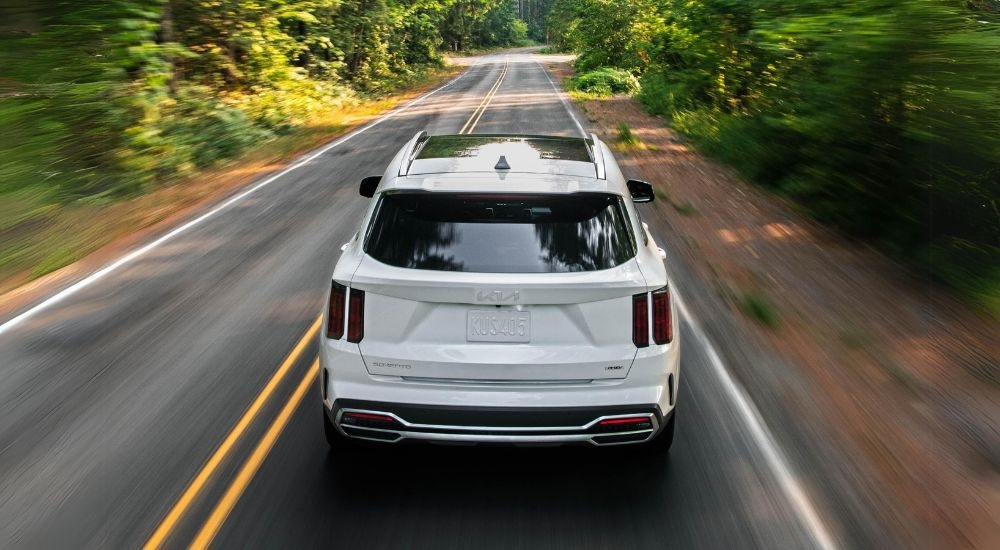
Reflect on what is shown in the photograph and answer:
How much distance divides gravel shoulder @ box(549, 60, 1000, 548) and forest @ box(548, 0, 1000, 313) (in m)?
0.46

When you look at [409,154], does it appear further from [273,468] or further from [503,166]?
[273,468]

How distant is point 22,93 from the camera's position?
12.6m

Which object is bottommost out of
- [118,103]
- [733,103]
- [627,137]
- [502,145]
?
[502,145]

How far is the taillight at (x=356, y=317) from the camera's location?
3855 millimetres

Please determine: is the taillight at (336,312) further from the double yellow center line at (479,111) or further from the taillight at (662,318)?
the double yellow center line at (479,111)

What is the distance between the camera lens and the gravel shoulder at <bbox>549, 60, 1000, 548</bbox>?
4.28m

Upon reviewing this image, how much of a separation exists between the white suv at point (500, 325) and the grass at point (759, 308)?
3.51 metres

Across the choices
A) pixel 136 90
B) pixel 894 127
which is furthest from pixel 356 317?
pixel 136 90

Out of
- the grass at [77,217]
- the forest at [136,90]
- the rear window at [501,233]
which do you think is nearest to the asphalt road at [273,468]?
the rear window at [501,233]

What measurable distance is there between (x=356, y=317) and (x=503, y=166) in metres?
1.19

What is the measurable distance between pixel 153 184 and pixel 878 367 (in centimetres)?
1297

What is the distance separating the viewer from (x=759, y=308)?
753 cm

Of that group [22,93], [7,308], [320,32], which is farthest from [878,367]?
[320,32]

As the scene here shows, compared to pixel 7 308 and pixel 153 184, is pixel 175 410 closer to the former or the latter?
pixel 7 308
